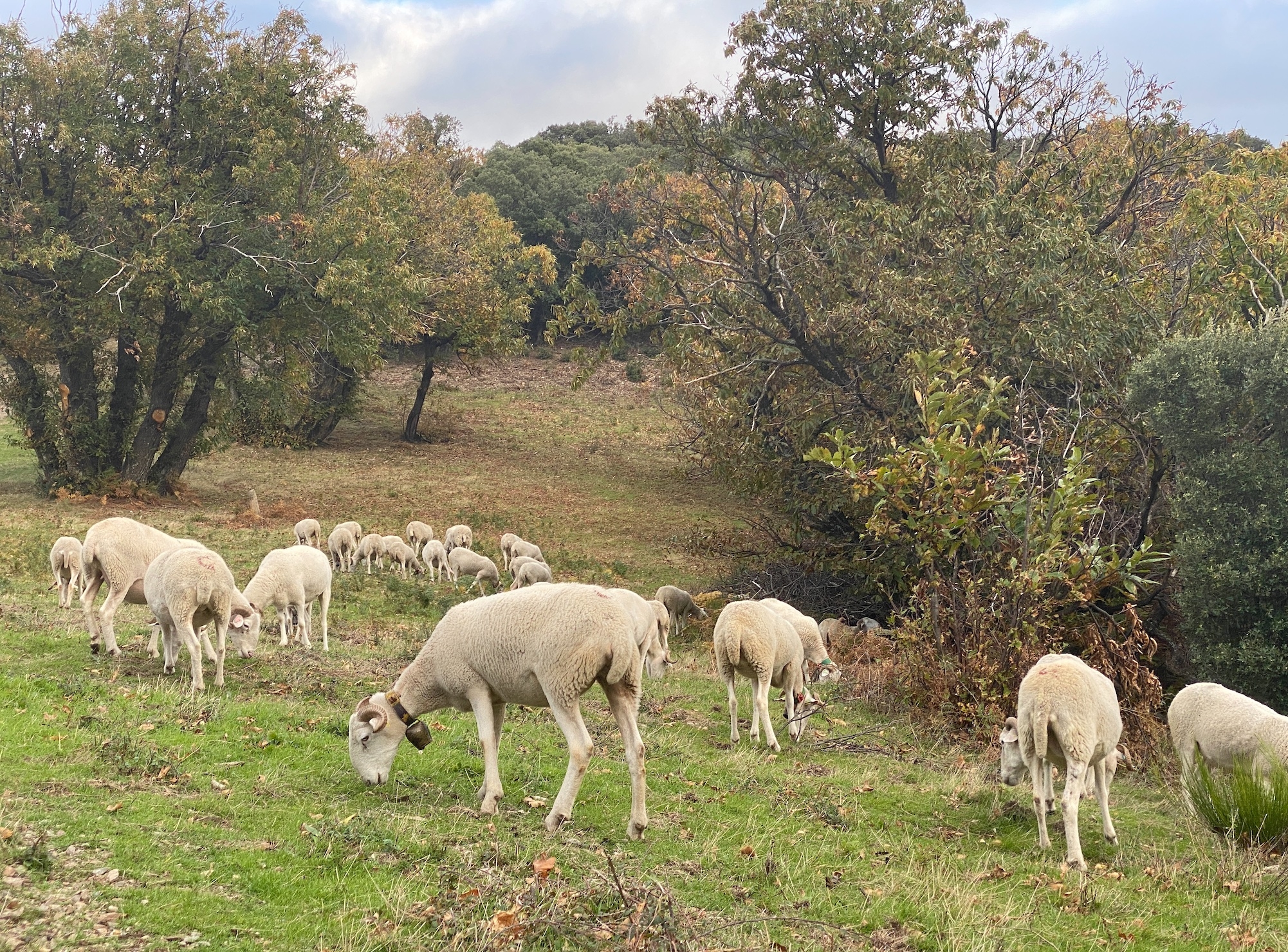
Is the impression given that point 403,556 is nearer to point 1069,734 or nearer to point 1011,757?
point 1011,757

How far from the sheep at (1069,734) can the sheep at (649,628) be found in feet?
10.8

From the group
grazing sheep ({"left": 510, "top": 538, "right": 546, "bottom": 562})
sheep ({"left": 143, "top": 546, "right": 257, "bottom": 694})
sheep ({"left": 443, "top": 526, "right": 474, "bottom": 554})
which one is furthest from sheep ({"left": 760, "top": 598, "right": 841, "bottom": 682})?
sheep ({"left": 443, "top": 526, "right": 474, "bottom": 554})

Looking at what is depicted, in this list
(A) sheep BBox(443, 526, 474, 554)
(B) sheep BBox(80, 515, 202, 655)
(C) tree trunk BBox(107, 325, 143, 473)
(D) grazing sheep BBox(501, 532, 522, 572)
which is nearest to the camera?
(B) sheep BBox(80, 515, 202, 655)

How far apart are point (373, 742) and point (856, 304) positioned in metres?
15.0

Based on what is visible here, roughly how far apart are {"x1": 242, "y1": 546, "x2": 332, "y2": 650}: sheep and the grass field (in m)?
0.51

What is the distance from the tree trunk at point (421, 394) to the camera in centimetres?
4368

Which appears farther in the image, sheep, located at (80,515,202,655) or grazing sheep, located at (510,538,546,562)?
grazing sheep, located at (510,538,546,562)

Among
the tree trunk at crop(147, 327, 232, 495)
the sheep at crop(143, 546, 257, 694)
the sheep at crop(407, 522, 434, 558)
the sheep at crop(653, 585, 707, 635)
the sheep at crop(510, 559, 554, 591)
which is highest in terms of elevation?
the tree trunk at crop(147, 327, 232, 495)

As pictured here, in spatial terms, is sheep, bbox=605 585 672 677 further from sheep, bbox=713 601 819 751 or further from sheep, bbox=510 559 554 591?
sheep, bbox=510 559 554 591

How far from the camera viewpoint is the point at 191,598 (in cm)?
1048

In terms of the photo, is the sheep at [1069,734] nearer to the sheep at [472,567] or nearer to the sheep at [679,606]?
the sheep at [679,606]

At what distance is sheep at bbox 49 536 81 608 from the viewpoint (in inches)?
569

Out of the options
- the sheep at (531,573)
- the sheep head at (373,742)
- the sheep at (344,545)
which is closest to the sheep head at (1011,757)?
the sheep head at (373,742)

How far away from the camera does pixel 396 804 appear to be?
770cm
